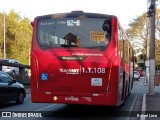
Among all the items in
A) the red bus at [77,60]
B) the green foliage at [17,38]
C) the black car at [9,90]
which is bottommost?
the black car at [9,90]

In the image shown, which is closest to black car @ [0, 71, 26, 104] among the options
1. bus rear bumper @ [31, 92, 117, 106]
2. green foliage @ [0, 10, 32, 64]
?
bus rear bumper @ [31, 92, 117, 106]

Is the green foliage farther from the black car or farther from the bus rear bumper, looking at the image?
the bus rear bumper

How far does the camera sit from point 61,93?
12070 mm

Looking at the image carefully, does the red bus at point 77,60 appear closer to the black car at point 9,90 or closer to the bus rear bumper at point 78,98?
the bus rear bumper at point 78,98

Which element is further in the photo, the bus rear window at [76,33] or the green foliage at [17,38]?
the green foliage at [17,38]

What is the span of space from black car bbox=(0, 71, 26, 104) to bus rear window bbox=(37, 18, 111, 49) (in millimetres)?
4840

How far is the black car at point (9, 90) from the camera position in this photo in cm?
1642

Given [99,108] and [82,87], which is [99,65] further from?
[99,108]

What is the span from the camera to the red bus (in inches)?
467

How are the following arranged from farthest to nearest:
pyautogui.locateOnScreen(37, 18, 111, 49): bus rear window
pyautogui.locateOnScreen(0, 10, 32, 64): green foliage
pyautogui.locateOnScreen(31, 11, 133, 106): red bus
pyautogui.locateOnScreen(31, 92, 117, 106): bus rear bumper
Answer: pyautogui.locateOnScreen(0, 10, 32, 64): green foliage → pyautogui.locateOnScreen(37, 18, 111, 49): bus rear window → pyautogui.locateOnScreen(31, 11, 133, 106): red bus → pyautogui.locateOnScreen(31, 92, 117, 106): bus rear bumper

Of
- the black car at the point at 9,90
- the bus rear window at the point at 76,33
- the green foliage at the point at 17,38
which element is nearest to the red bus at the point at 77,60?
the bus rear window at the point at 76,33

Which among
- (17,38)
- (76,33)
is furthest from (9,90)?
(17,38)

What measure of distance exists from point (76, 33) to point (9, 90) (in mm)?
6098

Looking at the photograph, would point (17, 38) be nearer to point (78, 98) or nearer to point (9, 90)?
point (9, 90)
